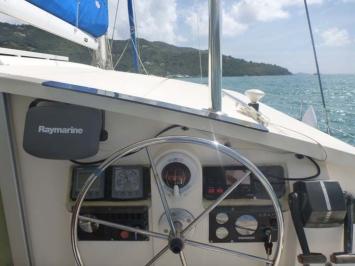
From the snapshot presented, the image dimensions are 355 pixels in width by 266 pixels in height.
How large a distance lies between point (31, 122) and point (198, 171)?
1.75 feet

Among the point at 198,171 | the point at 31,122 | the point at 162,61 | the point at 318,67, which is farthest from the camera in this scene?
the point at 162,61

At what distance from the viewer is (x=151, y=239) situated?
1.21 m

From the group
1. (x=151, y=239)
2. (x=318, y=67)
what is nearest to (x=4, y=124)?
(x=151, y=239)

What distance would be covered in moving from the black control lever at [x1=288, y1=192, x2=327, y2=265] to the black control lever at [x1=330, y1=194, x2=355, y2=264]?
0.06 metres

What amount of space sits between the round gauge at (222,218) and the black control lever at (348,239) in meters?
0.35

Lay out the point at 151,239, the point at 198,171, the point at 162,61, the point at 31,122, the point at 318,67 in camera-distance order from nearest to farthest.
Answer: the point at 31,122 → the point at 198,171 → the point at 151,239 → the point at 318,67 → the point at 162,61

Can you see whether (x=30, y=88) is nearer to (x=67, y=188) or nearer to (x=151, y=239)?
(x=67, y=188)

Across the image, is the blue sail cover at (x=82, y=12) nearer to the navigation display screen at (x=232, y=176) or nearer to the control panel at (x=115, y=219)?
the control panel at (x=115, y=219)

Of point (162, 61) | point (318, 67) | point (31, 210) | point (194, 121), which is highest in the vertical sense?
point (162, 61)

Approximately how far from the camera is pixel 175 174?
1.07 metres

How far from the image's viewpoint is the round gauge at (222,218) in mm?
1156

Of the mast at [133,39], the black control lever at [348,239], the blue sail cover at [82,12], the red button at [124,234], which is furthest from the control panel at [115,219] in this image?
the mast at [133,39]

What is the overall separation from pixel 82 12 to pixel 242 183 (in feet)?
5.02

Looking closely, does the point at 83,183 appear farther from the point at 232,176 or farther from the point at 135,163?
the point at 232,176
